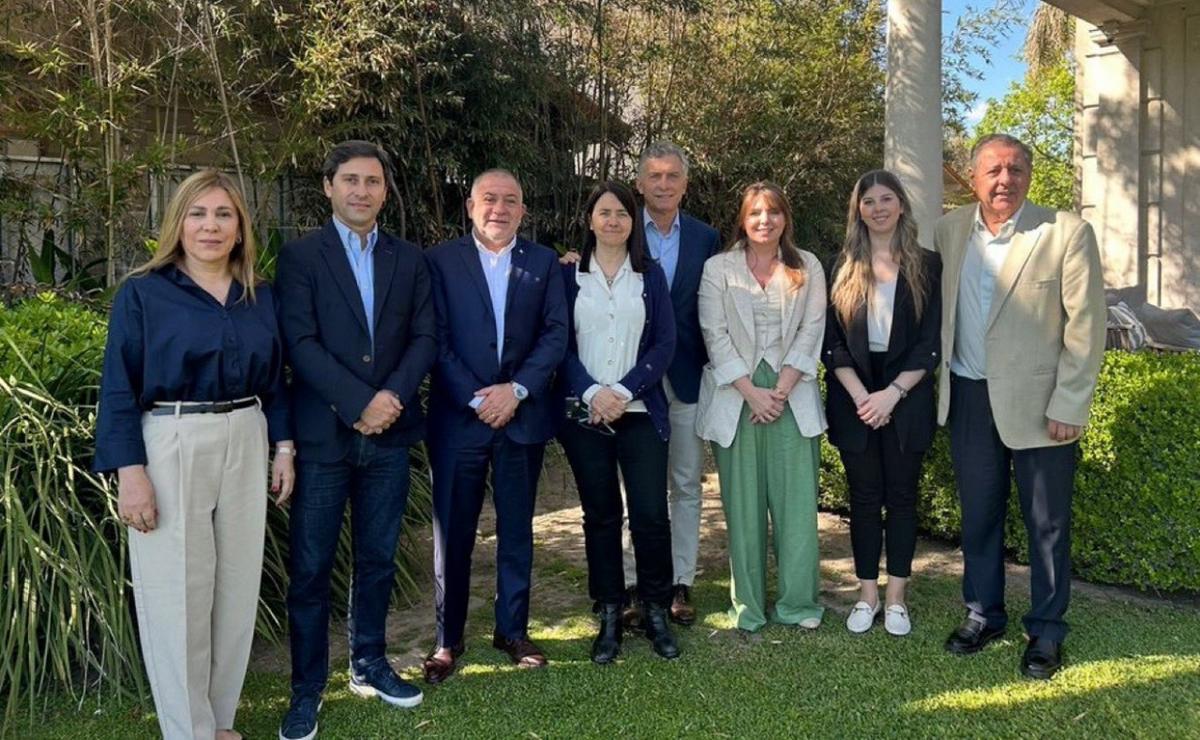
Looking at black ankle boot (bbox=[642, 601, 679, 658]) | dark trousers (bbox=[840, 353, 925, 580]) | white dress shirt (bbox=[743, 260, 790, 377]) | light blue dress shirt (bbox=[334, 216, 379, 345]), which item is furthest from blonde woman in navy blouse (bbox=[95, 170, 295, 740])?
dark trousers (bbox=[840, 353, 925, 580])

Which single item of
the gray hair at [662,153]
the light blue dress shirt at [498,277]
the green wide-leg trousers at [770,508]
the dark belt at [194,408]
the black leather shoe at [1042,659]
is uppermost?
the gray hair at [662,153]

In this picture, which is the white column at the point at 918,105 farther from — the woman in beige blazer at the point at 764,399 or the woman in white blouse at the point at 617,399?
the woman in white blouse at the point at 617,399

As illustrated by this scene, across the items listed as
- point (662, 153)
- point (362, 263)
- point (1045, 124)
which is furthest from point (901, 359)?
point (1045, 124)

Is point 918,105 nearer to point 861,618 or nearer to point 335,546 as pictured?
point 861,618

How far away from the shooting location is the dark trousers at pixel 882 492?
387 cm

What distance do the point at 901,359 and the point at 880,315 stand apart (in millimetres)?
209

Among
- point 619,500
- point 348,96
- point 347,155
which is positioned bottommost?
point 619,500

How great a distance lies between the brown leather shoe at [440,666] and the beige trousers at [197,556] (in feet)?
2.70

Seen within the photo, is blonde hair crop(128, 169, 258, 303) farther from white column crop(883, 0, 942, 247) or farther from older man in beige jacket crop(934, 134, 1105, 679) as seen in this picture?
white column crop(883, 0, 942, 247)

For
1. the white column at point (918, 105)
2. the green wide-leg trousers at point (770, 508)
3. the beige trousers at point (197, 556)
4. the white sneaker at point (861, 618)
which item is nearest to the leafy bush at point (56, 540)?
the beige trousers at point (197, 556)

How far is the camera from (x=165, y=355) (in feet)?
8.86

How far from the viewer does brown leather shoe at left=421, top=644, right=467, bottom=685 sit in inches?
139

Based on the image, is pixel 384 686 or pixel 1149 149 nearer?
pixel 384 686

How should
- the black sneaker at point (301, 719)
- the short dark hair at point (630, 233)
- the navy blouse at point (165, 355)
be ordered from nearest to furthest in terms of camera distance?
the navy blouse at point (165, 355) → the black sneaker at point (301, 719) → the short dark hair at point (630, 233)
